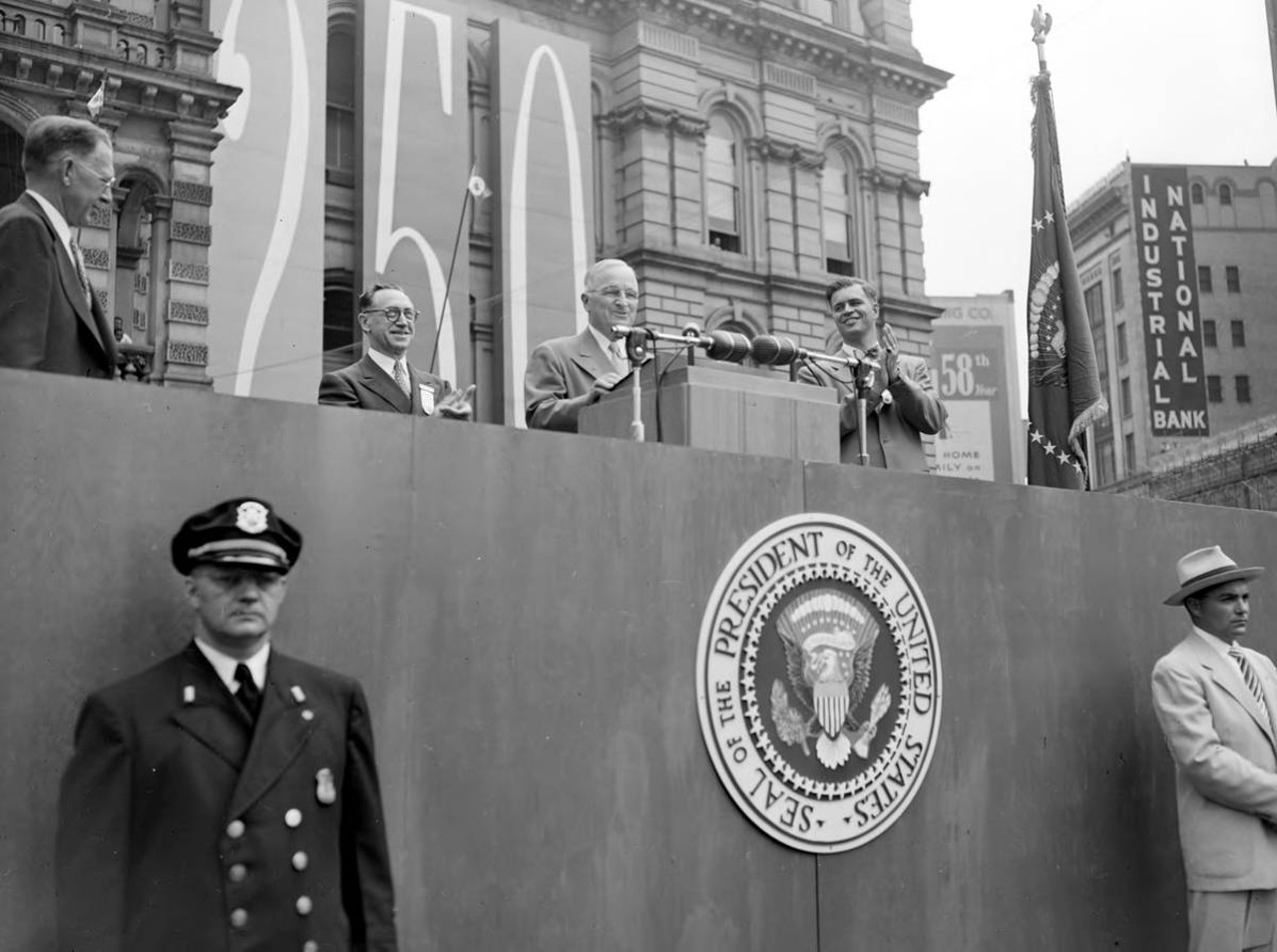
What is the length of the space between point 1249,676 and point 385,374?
367cm

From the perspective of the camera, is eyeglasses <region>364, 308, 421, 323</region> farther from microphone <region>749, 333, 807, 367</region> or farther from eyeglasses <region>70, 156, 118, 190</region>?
eyeglasses <region>70, 156, 118, 190</region>

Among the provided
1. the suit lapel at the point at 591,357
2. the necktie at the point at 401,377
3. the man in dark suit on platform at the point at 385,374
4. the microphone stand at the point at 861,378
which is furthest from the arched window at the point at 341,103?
the microphone stand at the point at 861,378

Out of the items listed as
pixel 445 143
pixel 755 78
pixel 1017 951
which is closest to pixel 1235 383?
pixel 755 78

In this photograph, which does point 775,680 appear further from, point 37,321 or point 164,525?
point 37,321

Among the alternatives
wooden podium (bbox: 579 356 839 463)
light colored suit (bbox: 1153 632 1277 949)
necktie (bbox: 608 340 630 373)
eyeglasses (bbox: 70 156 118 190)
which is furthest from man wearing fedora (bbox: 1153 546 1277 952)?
eyeglasses (bbox: 70 156 118 190)

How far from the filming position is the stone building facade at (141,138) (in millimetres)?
18172

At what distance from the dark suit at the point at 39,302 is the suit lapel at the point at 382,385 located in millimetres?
2200

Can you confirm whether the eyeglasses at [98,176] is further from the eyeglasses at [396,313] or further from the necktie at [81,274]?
the eyeglasses at [396,313]

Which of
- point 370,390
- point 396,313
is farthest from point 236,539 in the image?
point 396,313

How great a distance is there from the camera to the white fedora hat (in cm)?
511

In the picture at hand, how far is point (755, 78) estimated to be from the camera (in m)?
32.8

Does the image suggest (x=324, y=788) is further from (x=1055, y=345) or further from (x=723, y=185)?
(x=723, y=185)

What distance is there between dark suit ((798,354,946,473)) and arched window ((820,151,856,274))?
28276 millimetres

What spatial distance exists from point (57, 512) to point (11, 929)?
3.03ft
